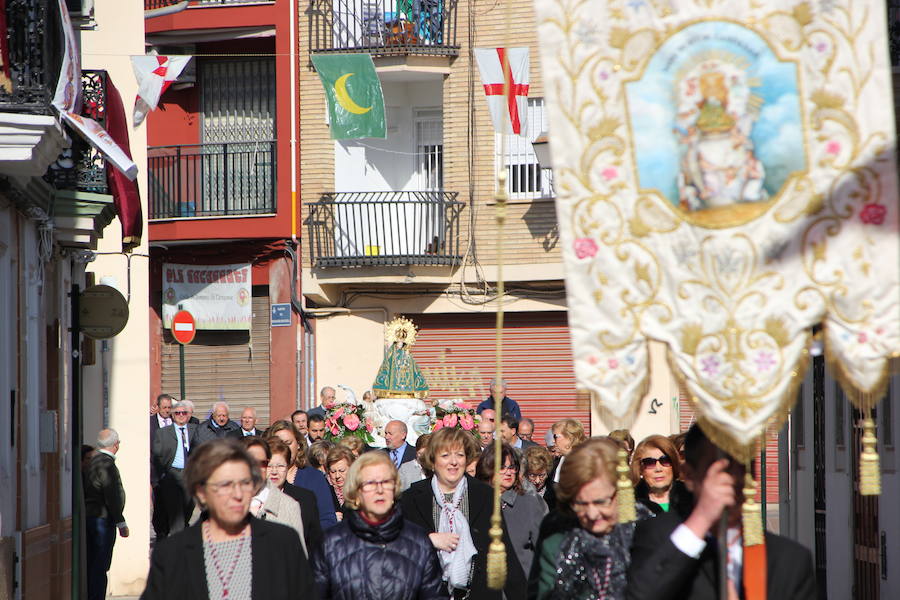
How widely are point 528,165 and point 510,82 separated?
381 cm

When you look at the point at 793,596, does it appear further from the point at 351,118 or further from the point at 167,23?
the point at 167,23

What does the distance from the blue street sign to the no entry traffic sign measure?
55.2 inches

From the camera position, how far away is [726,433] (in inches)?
201

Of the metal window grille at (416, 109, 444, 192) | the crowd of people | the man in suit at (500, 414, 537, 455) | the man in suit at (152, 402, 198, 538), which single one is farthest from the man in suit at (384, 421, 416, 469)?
the metal window grille at (416, 109, 444, 192)

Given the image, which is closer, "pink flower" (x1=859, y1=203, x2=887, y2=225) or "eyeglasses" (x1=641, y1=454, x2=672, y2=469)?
"pink flower" (x1=859, y1=203, x2=887, y2=225)

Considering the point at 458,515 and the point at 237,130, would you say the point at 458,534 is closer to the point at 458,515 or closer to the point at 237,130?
the point at 458,515

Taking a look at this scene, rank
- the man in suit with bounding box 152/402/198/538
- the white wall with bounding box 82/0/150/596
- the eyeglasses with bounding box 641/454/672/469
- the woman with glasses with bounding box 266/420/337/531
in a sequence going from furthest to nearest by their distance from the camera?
1. the white wall with bounding box 82/0/150/596
2. the man in suit with bounding box 152/402/198/538
3. the woman with glasses with bounding box 266/420/337/531
4. the eyeglasses with bounding box 641/454/672/469

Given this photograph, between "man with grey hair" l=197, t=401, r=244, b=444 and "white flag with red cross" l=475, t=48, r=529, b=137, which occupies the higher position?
"white flag with red cross" l=475, t=48, r=529, b=137

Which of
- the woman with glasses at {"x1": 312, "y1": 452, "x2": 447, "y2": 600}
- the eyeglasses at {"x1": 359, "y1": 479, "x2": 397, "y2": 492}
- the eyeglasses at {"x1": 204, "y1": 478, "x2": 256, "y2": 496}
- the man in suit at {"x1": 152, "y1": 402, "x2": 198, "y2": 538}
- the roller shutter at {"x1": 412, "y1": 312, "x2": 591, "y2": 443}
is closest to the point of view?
the eyeglasses at {"x1": 204, "y1": 478, "x2": 256, "y2": 496}

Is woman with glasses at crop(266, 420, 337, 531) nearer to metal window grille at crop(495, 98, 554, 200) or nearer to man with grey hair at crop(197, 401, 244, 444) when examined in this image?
man with grey hair at crop(197, 401, 244, 444)

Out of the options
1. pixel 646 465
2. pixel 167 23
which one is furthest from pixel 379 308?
pixel 646 465

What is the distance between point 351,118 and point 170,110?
4240mm

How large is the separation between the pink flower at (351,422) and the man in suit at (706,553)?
36.9 feet

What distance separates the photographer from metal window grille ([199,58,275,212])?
83.7ft
